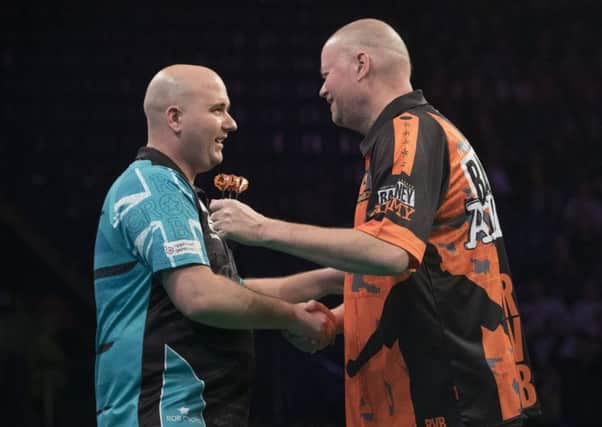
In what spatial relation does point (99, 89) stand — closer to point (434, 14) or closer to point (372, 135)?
point (434, 14)

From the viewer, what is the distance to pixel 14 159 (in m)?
7.85

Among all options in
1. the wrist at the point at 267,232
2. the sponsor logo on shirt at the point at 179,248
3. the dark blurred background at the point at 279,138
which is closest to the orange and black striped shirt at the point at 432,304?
the wrist at the point at 267,232

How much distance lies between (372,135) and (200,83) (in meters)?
0.57

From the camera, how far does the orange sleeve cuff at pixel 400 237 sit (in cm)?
267

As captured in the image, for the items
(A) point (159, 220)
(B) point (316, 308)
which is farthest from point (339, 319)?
(A) point (159, 220)

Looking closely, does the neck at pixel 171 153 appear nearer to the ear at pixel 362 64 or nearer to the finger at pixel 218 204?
the finger at pixel 218 204

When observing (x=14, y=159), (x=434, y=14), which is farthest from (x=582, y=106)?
(x=14, y=159)

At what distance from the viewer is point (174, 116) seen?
9.86 ft

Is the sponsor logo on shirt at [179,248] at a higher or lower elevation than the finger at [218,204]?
lower

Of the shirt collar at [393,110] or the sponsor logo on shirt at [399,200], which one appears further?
the shirt collar at [393,110]

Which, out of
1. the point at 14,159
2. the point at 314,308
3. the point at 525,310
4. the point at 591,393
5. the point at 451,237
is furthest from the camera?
the point at 14,159

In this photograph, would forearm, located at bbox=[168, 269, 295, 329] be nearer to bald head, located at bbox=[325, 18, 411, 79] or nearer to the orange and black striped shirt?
the orange and black striped shirt

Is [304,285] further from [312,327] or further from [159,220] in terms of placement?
[159,220]

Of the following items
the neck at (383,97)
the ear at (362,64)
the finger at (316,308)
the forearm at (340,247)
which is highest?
the ear at (362,64)
